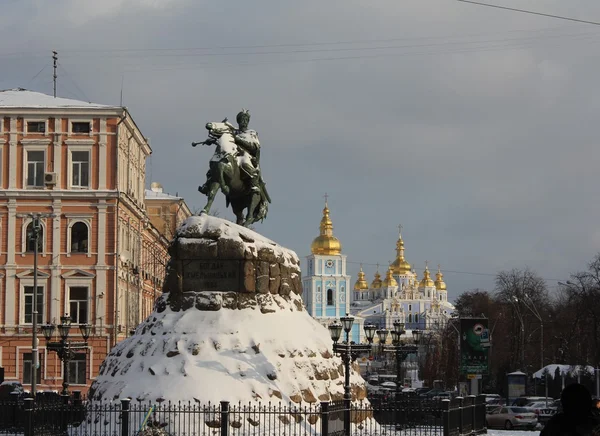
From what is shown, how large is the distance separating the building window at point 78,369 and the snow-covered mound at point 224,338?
26.3 metres

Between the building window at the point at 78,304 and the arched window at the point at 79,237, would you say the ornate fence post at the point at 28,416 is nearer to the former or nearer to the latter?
the building window at the point at 78,304

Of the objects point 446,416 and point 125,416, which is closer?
point 125,416

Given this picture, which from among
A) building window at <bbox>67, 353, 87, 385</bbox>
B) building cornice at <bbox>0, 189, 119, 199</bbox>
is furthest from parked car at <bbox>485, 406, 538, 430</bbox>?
building cornice at <bbox>0, 189, 119, 199</bbox>

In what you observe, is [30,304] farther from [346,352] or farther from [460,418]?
[460,418]

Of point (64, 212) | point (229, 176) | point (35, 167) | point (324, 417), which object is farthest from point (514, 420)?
point (35, 167)

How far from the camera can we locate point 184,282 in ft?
85.1

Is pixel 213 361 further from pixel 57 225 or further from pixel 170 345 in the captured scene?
pixel 57 225

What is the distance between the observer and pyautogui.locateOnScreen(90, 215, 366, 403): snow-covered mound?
23688 millimetres

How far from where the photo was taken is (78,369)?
170 ft

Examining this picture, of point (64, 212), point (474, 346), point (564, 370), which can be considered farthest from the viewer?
point (564, 370)

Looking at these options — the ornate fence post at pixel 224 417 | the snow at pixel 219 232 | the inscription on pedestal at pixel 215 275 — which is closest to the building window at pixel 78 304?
the snow at pixel 219 232

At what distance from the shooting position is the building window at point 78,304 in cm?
5275

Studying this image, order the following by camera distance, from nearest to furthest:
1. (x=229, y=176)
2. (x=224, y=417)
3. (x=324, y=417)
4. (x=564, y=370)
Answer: (x=224, y=417) < (x=324, y=417) < (x=229, y=176) < (x=564, y=370)

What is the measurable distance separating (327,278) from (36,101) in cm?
12609
